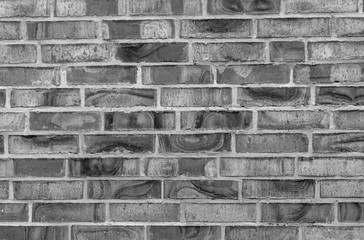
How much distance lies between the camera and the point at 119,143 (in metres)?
2.29

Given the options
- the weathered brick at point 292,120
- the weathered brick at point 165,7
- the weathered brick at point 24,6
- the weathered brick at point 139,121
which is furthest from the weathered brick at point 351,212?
the weathered brick at point 24,6

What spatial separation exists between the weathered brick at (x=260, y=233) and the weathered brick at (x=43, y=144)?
73 cm

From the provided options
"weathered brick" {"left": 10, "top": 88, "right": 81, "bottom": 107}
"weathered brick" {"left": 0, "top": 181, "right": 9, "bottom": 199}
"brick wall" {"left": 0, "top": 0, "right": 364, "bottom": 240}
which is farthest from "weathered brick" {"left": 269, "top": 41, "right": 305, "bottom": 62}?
"weathered brick" {"left": 0, "top": 181, "right": 9, "bottom": 199}

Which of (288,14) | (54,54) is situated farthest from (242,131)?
(54,54)

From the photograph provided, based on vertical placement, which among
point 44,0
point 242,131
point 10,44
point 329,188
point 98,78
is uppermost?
point 44,0

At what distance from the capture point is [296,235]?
7.54 ft

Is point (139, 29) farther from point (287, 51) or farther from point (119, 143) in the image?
point (287, 51)

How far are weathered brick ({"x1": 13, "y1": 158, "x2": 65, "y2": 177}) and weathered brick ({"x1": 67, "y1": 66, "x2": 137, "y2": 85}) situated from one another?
13.5 inches

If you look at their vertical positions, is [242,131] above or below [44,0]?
below

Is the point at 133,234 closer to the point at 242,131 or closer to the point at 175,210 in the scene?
the point at 175,210

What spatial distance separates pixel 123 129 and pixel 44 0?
0.62 metres

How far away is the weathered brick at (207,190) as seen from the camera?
229 cm

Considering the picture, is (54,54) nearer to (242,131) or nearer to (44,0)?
(44,0)

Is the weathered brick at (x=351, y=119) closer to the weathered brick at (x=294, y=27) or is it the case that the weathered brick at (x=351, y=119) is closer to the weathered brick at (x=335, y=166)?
the weathered brick at (x=335, y=166)
